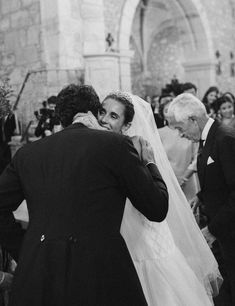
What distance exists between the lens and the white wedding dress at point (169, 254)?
198cm

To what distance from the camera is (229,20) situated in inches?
511

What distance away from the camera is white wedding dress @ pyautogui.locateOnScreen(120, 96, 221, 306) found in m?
1.98

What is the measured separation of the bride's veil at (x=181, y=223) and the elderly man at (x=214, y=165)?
127 millimetres

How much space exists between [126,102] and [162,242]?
739 mm

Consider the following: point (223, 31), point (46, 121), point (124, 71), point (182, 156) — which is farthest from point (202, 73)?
point (182, 156)

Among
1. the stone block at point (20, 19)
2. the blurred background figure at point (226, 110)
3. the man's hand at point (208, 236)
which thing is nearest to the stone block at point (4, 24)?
the stone block at point (20, 19)

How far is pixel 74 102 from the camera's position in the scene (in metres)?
1.70

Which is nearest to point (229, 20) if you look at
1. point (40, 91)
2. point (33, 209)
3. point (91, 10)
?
point (91, 10)

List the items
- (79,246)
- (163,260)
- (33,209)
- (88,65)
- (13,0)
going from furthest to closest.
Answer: (13,0) → (88,65) → (163,260) → (33,209) → (79,246)

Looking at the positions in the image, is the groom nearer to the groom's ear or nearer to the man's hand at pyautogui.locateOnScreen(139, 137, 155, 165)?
the man's hand at pyautogui.locateOnScreen(139, 137, 155, 165)

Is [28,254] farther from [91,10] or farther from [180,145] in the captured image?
[91,10]

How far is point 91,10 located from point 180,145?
4748 mm

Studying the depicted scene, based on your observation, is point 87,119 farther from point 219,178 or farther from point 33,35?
point 33,35

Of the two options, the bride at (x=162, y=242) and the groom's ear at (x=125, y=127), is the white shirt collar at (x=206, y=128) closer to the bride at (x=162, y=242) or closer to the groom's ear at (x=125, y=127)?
the bride at (x=162, y=242)
